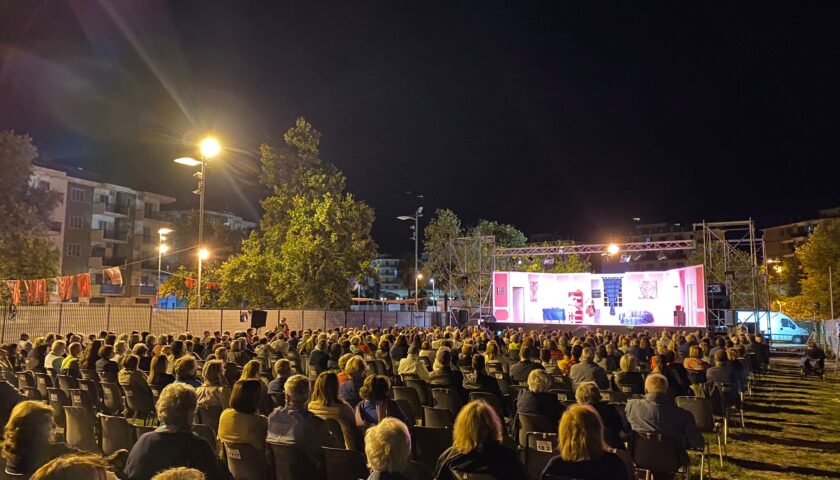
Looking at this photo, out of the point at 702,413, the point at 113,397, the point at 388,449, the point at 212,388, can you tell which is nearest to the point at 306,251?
the point at 113,397

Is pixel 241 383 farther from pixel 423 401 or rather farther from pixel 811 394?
pixel 811 394

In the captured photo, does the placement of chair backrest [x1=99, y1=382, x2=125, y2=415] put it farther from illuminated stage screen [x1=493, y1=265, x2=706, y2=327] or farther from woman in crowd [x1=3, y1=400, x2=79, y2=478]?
illuminated stage screen [x1=493, y1=265, x2=706, y2=327]

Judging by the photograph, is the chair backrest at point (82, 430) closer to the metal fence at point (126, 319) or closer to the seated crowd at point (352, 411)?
the seated crowd at point (352, 411)

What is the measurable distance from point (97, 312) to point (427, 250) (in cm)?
3383

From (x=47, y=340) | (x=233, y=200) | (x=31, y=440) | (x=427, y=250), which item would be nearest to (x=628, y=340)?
(x=47, y=340)

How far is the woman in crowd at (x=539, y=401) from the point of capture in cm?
586

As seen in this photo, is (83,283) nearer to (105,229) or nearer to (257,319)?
(257,319)

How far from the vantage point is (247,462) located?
4.11 meters

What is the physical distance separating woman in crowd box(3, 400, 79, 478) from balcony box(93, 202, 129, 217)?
42998 millimetres

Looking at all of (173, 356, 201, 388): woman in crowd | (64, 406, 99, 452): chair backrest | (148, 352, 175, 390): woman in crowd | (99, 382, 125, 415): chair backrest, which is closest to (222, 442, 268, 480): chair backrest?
(64, 406, 99, 452): chair backrest

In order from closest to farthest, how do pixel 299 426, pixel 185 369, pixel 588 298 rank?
pixel 299 426
pixel 185 369
pixel 588 298

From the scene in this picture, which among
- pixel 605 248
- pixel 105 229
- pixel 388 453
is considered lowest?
pixel 388 453

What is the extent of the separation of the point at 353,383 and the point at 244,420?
7.20 feet

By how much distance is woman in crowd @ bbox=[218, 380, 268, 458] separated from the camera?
14.8 feet
